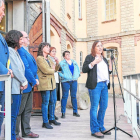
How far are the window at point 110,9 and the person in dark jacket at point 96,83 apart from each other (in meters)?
11.6

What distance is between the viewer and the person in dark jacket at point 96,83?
331 cm

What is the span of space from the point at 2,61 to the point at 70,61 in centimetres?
321

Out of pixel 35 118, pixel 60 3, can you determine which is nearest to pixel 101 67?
pixel 35 118

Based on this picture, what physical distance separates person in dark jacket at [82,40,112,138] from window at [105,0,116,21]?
11557 mm

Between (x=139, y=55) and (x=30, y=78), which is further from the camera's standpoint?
(x=139, y=55)

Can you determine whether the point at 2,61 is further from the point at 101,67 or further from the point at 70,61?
the point at 70,61

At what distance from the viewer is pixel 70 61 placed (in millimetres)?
5344

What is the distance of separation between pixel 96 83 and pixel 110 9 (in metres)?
12.2

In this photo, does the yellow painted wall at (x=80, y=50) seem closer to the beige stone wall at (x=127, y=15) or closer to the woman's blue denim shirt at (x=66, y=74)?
the beige stone wall at (x=127, y=15)

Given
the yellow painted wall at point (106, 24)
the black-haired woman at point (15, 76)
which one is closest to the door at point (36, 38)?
the black-haired woman at point (15, 76)

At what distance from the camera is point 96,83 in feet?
10.9

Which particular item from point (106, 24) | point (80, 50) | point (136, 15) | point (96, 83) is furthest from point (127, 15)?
point (96, 83)

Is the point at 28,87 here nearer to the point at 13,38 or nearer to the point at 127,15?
the point at 13,38

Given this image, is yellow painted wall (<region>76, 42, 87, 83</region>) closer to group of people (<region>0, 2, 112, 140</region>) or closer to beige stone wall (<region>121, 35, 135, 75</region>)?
beige stone wall (<region>121, 35, 135, 75</region>)
